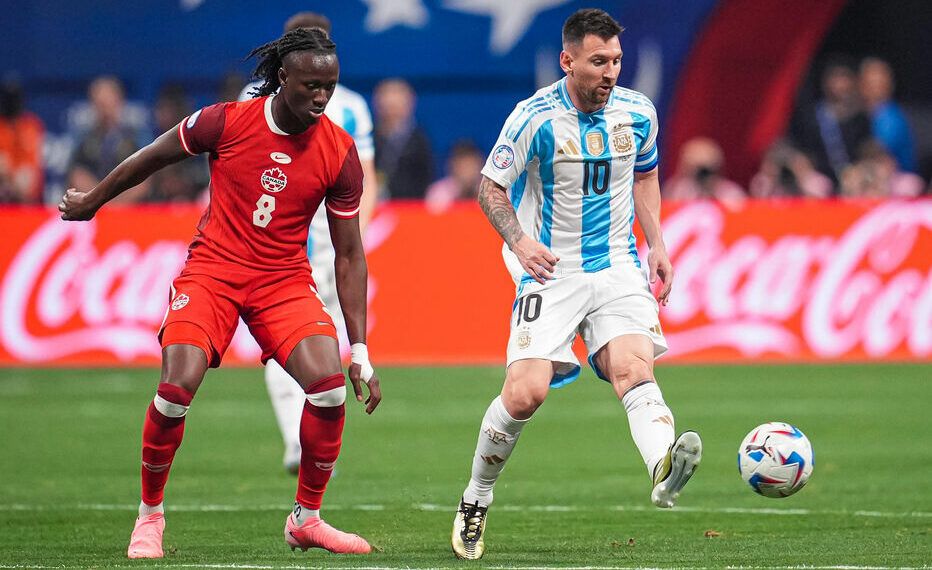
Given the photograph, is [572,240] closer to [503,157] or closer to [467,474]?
[503,157]

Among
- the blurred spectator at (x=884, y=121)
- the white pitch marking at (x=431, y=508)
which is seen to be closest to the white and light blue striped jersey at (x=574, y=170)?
the white pitch marking at (x=431, y=508)

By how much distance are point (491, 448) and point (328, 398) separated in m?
0.80

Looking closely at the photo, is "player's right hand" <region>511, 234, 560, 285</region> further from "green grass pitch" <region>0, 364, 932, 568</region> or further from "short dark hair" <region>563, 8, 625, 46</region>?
"green grass pitch" <region>0, 364, 932, 568</region>

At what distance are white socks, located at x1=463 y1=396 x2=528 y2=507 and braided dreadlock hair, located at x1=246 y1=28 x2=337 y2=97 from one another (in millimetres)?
1769

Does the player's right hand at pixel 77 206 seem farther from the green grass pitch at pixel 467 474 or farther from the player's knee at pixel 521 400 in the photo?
the player's knee at pixel 521 400

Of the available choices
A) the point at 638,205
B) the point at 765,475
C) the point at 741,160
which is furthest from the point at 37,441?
the point at 741,160

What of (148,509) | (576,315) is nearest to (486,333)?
(576,315)

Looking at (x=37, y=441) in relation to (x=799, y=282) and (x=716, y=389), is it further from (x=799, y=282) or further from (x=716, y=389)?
(x=799, y=282)

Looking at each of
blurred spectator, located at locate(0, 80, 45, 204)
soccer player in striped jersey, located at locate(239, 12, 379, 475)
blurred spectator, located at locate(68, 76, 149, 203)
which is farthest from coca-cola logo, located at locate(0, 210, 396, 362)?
soccer player in striped jersey, located at locate(239, 12, 379, 475)

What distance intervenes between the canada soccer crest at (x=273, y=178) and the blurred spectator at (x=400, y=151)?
10.8 metres

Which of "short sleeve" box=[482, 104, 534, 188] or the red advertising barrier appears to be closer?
"short sleeve" box=[482, 104, 534, 188]

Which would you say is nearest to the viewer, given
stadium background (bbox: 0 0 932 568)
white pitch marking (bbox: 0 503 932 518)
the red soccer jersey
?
the red soccer jersey

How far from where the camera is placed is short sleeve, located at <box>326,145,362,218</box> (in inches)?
295

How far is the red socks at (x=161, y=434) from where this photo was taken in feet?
23.5
